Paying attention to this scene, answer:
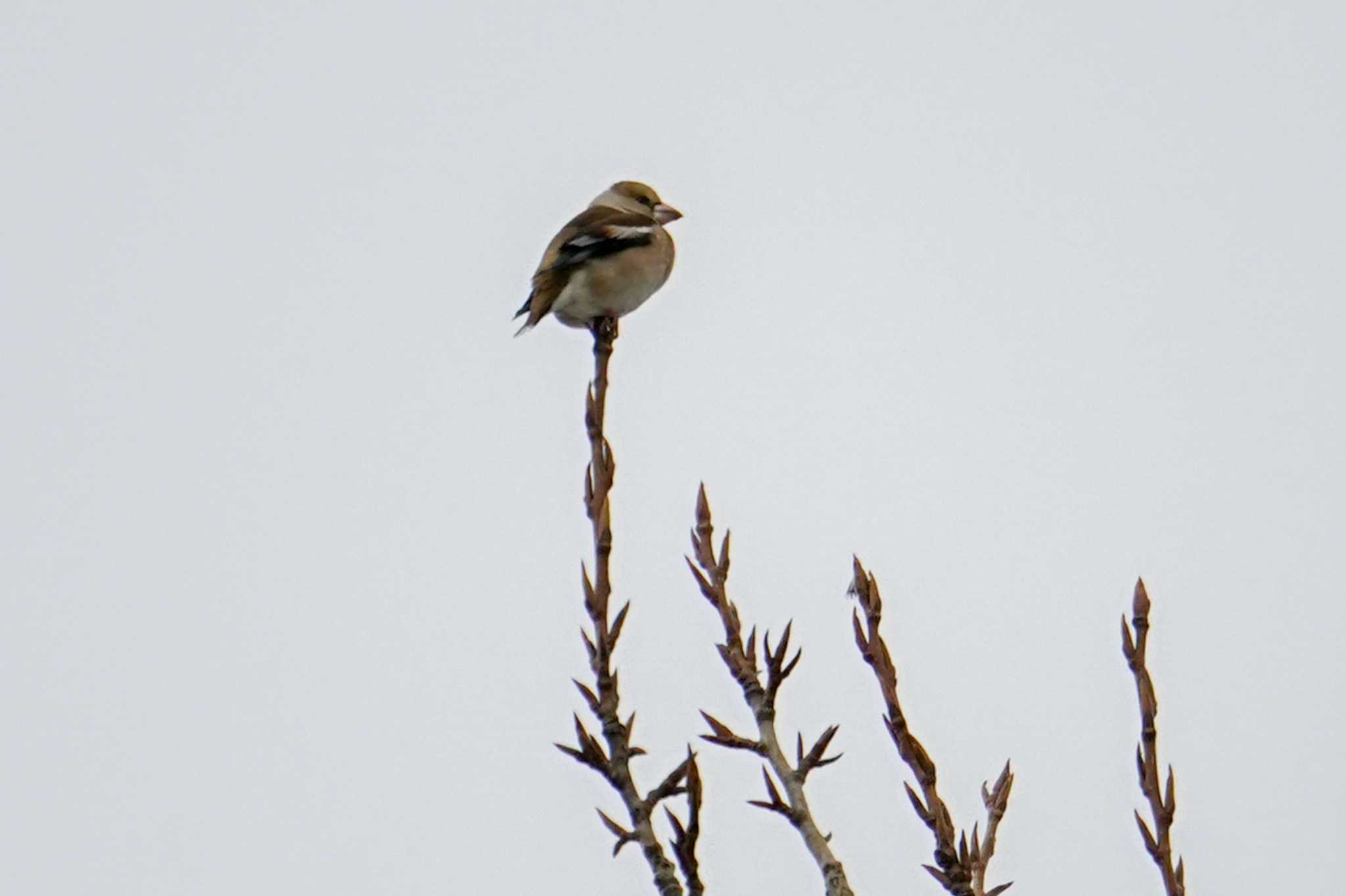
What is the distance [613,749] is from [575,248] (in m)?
4.18

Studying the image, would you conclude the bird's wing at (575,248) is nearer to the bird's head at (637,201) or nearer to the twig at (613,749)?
the bird's head at (637,201)

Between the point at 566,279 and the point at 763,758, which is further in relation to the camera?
the point at 566,279

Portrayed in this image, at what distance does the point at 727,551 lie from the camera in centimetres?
246

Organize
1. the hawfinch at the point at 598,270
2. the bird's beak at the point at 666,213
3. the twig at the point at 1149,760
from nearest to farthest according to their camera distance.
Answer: the twig at the point at 1149,760 < the hawfinch at the point at 598,270 < the bird's beak at the point at 666,213

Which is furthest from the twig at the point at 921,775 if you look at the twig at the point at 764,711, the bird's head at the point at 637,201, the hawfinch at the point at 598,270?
the bird's head at the point at 637,201

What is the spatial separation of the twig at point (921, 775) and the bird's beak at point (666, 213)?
5179 mm

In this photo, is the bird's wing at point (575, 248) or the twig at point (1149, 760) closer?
the twig at point (1149, 760)

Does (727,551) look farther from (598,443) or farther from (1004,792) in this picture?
(1004,792)

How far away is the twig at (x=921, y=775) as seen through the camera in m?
2.14

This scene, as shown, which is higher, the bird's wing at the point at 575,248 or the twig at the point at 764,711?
the bird's wing at the point at 575,248

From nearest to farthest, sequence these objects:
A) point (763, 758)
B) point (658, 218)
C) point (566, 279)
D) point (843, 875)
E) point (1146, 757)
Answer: point (1146, 757), point (843, 875), point (763, 758), point (566, 279), point (658, 218)

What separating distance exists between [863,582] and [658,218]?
16.8 ft

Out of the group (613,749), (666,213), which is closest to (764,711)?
(613,749)

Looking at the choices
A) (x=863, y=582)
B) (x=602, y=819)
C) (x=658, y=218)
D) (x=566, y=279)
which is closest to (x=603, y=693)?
(x=602, y=819)
